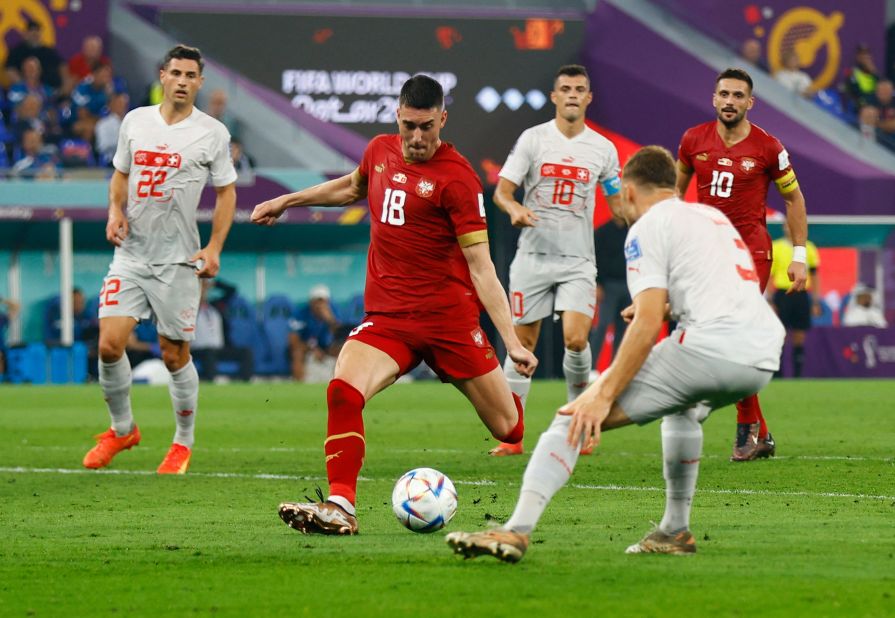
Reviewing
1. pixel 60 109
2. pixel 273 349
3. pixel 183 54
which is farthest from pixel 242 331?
pixel 183 54

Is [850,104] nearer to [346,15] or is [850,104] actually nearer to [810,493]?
[346,15]

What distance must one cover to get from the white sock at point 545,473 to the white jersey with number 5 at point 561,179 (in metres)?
5.85

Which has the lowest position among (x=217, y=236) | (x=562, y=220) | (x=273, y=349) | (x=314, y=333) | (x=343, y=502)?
(x=273, y=349)

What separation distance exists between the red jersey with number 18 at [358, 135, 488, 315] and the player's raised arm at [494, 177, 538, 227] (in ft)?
6.55

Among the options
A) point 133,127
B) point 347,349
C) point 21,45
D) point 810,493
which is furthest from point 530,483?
point 21,45

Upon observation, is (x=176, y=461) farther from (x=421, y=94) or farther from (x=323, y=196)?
(x=421, y=94)

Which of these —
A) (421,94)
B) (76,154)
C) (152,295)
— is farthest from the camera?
(76,154)

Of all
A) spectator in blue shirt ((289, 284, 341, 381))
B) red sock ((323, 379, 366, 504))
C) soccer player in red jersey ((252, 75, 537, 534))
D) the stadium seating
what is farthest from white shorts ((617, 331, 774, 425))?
the stadium seating

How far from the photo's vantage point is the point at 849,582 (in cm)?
567

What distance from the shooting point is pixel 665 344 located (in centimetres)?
602

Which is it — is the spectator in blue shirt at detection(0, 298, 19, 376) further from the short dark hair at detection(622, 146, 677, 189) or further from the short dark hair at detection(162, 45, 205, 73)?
the short dark hair at detection(622, 146, 677, 189)

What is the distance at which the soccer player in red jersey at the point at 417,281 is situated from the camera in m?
7.36

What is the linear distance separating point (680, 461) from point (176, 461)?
510 centimetres

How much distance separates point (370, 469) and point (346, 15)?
1765 cm
